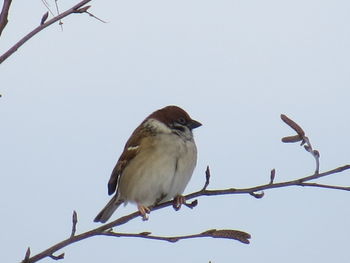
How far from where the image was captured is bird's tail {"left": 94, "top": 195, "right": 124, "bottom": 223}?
17.8 feet

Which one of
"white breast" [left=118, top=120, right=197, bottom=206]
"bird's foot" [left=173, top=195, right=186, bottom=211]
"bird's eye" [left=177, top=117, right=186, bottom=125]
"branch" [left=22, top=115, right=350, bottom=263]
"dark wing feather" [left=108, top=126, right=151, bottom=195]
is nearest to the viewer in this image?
"branch" [left=22, top=115, right=350, bottom=263]

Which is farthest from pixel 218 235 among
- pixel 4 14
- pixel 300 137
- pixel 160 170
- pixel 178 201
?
pixel 160 170

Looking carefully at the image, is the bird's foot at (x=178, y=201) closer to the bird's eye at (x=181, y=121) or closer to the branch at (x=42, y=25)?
the bird's eye at (x=181, y=121)

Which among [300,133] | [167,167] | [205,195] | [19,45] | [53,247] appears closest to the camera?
[19,45]

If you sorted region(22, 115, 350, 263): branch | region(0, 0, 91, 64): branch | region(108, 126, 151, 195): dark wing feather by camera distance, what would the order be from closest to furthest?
region(0, 0, 91, 64): branch → region(22, 115, 350, 263): branch → region(108, 126, 151, 195): dark wing feather

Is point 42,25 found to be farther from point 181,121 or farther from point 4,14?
point 181,121

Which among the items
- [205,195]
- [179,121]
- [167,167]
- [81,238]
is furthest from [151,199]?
[81,238]

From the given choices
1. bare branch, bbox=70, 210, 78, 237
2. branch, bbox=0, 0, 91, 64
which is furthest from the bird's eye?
branch, bbox=0, 0, 91, 64

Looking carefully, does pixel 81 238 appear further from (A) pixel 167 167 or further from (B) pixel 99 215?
(B) pixel 99 215

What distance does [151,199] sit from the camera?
16.9ft

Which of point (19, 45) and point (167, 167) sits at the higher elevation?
point (19, 45)

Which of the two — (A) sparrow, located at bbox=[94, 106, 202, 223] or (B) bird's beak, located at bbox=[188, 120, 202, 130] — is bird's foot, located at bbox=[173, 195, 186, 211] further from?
(B) bird's beak, located at bbox=[188, 120, 202, 130]

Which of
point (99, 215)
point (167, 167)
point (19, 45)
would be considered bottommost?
point (99, 215)

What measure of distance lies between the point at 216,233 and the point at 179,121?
9.57ft
